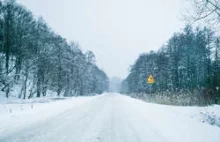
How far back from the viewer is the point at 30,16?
37781 mm

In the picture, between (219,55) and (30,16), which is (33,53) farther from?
(219,55)

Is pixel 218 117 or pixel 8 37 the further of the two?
pixel 8 37

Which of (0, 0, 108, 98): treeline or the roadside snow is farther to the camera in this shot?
(0, 0, 108, 98): treeline

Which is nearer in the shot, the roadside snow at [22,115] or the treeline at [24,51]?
the roadside snow at [22,115]

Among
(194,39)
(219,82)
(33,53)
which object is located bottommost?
(219,82)

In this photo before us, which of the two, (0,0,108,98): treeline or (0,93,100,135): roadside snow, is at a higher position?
(0,0,108,98): treeline

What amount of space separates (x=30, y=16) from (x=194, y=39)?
3255 centimetres

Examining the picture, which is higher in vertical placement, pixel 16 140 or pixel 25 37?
pixel 25 37

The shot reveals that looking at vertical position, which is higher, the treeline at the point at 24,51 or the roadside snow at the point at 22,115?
the treeline at the point at 24,51

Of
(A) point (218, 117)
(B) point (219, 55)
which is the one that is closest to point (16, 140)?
(A) point (218, 117)

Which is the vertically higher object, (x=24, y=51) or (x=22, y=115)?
(x=24, y=51)

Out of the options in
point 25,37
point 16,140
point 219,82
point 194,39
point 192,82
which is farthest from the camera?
point 192,82

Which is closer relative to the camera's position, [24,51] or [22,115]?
[22,115]

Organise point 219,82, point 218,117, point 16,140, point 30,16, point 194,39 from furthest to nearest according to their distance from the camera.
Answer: point 194,39, point 30,16, point 219,82, point 218,117, point 16,140
